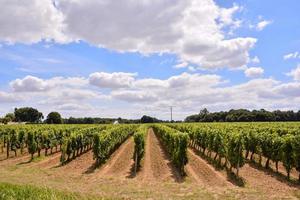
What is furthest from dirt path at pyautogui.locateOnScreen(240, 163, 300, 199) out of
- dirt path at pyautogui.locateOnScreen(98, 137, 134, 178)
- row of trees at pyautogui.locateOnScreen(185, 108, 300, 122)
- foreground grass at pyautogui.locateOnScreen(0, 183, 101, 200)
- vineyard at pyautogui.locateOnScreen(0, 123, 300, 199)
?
row of trees at pyautogui.locateOnScreen(185, 108, 300, 122)

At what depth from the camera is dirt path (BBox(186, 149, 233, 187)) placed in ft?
73.8

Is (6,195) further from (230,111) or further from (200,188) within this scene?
(230,111)

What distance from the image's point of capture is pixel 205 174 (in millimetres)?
25734

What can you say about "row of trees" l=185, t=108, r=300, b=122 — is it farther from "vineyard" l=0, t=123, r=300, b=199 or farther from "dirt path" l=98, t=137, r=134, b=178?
"dirt path" l=98, t=137, r=134, b=178

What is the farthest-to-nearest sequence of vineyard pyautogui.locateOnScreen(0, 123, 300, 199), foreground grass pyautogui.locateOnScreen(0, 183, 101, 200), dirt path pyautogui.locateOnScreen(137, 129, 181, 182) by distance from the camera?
dirt path pyautogui.locateOnScreen(137, 129, 181, 182)
vineyard pyautogui.locateOnScreen(0, 123, 300, 199)
foreground grass pyautogui.locateOnScreen(0, 183, 101, 200)

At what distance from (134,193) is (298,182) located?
10597 millimetres

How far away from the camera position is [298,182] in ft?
74.6

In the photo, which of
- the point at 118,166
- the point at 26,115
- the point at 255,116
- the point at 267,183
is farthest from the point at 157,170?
the point at 26,115

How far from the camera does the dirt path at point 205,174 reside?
22.5m

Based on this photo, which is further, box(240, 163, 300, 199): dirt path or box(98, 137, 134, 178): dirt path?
box(98, 137, 134, 178): dirt path

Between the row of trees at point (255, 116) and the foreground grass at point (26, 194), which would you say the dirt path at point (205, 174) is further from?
the row of trees at point (255, 116)

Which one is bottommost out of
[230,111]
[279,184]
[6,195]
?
[279,184]

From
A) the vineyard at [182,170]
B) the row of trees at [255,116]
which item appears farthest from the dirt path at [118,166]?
the row of trees at [255,116]

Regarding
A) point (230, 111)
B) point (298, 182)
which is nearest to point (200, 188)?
point (298, 182)
